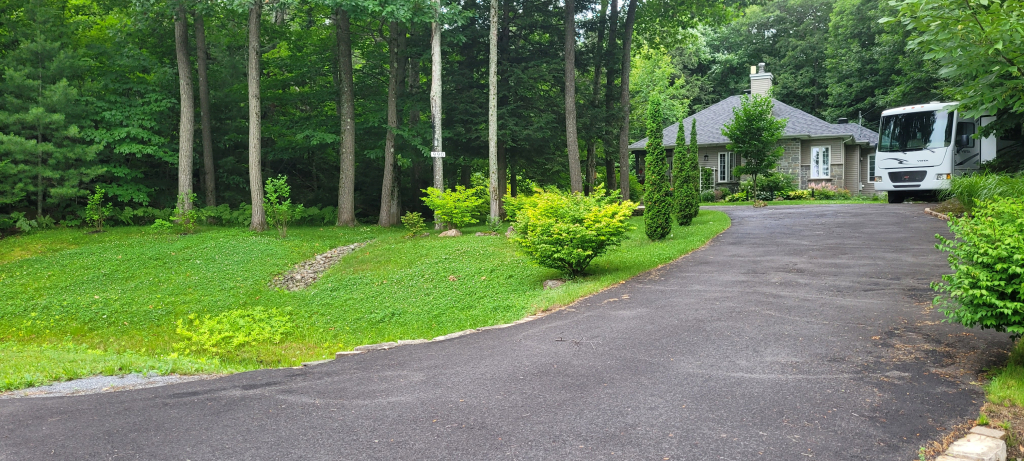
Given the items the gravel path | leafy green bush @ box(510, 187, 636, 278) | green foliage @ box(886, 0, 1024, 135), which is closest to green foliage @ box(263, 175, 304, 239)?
leafy green bush @ box(510, 187, 636, 278)

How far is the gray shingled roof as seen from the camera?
33.0 m

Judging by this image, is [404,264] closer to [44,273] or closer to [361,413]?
[44,273]

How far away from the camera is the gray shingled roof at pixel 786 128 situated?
108 ft

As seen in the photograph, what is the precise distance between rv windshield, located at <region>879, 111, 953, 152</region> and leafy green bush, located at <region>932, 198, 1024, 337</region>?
17574mm

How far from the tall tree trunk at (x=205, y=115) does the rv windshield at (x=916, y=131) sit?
22.7 metres

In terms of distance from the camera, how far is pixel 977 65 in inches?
267

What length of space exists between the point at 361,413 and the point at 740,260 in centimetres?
851

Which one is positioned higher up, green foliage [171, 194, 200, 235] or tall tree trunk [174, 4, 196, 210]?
tall tree trunk [174, 4, 196, 210]

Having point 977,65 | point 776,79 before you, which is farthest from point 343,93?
point 776,79

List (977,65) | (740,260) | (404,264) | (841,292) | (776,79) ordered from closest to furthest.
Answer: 1. (977,65)
2. (841,292)
3. (740,260)
4. (404,264)
5. (776,79)

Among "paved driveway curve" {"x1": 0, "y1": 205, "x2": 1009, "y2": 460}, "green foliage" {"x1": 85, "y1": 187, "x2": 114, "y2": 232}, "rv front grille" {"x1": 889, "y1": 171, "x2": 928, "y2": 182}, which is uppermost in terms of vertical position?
"rv front grille" {"x1": 889, "y1": 171, "x2": 928, "y2": 182}

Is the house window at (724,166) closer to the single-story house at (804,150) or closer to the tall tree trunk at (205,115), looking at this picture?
the single-story house at (804,150)

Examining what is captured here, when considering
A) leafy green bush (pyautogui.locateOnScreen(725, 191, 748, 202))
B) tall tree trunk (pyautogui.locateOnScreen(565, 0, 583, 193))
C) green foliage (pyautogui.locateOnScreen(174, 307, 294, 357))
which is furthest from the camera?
leafy green bush (pyautogui.locateOnScreen(725, 191, 748, 202))

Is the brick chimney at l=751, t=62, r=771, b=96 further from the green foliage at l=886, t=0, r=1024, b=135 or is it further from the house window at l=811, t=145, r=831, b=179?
the green foliage at l=886, t=0, r=1024, b=135
